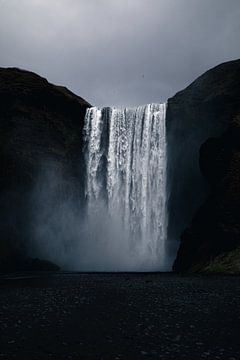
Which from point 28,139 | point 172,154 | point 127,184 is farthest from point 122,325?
point 28,139

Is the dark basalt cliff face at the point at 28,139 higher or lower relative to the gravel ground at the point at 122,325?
higher

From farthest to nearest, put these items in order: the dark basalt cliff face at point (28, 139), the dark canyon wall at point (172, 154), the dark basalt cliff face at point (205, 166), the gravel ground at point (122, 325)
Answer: the dark basalt cliff face at point (28, 139)
the dark canyon wall at point (172, 154)
the dark basalt cliff face at point (205, 166)
the gravel ground at point (122, 325)

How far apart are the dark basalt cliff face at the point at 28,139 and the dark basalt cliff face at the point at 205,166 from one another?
17524 millimetres

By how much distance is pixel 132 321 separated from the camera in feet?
47.3

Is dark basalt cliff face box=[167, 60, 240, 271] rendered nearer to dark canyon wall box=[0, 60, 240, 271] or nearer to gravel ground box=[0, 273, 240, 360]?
dark canyon wall box=[0, 60, 240, 271]

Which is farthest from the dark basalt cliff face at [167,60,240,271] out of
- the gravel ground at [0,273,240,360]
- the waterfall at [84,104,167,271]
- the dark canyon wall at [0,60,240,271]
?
the gravel ground at [0,273,240,360]

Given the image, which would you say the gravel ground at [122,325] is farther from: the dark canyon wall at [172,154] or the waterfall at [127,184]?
the waterfall at [127,184]

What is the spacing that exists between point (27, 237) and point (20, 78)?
26263mm

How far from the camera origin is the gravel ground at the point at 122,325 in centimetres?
1055

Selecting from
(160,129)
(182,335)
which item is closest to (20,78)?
(160,129)

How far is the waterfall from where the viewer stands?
59.9 m

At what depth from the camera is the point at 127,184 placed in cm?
6384

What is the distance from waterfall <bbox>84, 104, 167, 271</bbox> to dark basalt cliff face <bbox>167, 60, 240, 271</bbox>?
235cm

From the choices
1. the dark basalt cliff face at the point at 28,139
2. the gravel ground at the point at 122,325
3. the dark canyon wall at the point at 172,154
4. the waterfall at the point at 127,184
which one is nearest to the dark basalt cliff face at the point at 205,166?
the dark canyon wall at the point at 172,154
